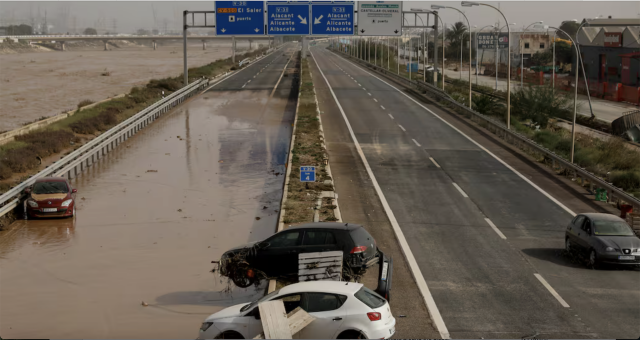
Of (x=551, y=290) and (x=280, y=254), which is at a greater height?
(x=280, y=254)

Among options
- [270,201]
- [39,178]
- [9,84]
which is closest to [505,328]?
[270,201]

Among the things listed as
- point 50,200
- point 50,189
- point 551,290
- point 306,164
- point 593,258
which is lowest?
point 551,290

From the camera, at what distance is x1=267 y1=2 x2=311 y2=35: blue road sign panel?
188 feet

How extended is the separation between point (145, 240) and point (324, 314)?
12.2 meters

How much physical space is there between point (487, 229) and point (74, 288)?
39.7ft

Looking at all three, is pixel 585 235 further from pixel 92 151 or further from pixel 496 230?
pixel 92 151

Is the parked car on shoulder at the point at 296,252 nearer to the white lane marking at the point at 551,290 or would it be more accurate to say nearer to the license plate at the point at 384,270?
the license plate at the point at 384,270

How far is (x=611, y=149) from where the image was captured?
39.2 meters

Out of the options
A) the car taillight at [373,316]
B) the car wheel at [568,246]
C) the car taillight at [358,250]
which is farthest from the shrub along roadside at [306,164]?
the car taillight at [373,316]

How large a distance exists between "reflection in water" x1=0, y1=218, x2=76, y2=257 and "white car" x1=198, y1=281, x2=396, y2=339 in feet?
39.4

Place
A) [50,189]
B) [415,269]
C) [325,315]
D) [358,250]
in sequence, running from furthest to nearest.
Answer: [50,189]
[415,269]
[358,250]
[325,315]

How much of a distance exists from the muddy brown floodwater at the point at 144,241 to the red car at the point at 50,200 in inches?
16.0

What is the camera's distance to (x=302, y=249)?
1684cm

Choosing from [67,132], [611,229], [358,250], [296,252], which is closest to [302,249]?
[296,252]
